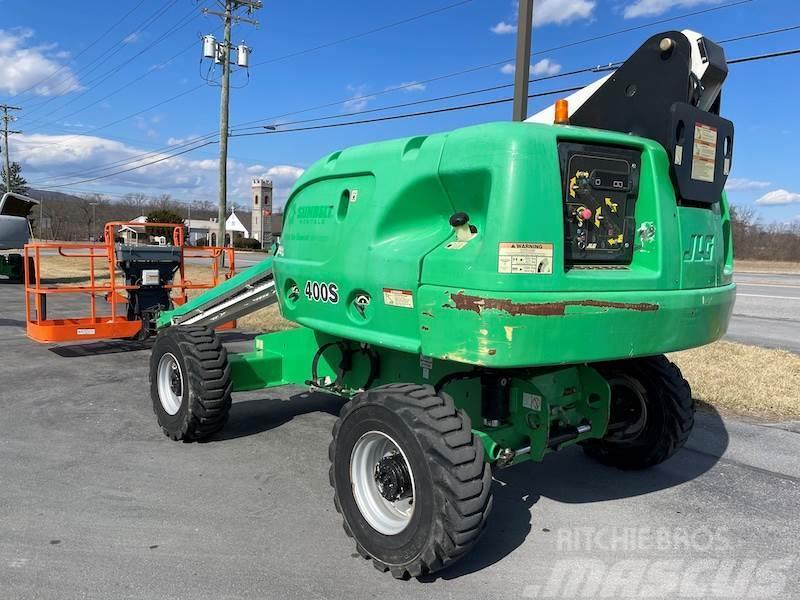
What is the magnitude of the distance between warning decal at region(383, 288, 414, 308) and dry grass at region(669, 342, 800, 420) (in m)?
4.71

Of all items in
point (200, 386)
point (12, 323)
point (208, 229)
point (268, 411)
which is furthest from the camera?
point (208, 229)

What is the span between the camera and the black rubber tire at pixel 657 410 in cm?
453

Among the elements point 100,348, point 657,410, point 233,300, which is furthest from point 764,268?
point 233,300

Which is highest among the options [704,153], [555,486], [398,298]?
[704,153]

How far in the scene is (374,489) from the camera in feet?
11.8

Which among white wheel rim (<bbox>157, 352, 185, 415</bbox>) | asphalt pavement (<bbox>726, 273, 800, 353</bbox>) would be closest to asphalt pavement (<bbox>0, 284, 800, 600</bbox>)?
white wheel rim (<bbox>157, 352, 185, 415</bbox>)

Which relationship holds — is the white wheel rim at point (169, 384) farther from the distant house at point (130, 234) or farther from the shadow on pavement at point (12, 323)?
the shadow on pavement at point (12, 323)

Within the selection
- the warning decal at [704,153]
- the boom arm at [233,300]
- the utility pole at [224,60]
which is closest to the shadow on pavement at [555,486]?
the warning decal at [704,153]

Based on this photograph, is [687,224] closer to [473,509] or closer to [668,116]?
[668,116]

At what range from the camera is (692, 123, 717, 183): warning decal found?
3.51m

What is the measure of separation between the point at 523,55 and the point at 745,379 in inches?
203

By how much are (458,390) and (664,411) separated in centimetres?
160

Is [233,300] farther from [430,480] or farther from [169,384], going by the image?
[430,480]

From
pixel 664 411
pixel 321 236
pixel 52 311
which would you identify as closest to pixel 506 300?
pixel 321 236
